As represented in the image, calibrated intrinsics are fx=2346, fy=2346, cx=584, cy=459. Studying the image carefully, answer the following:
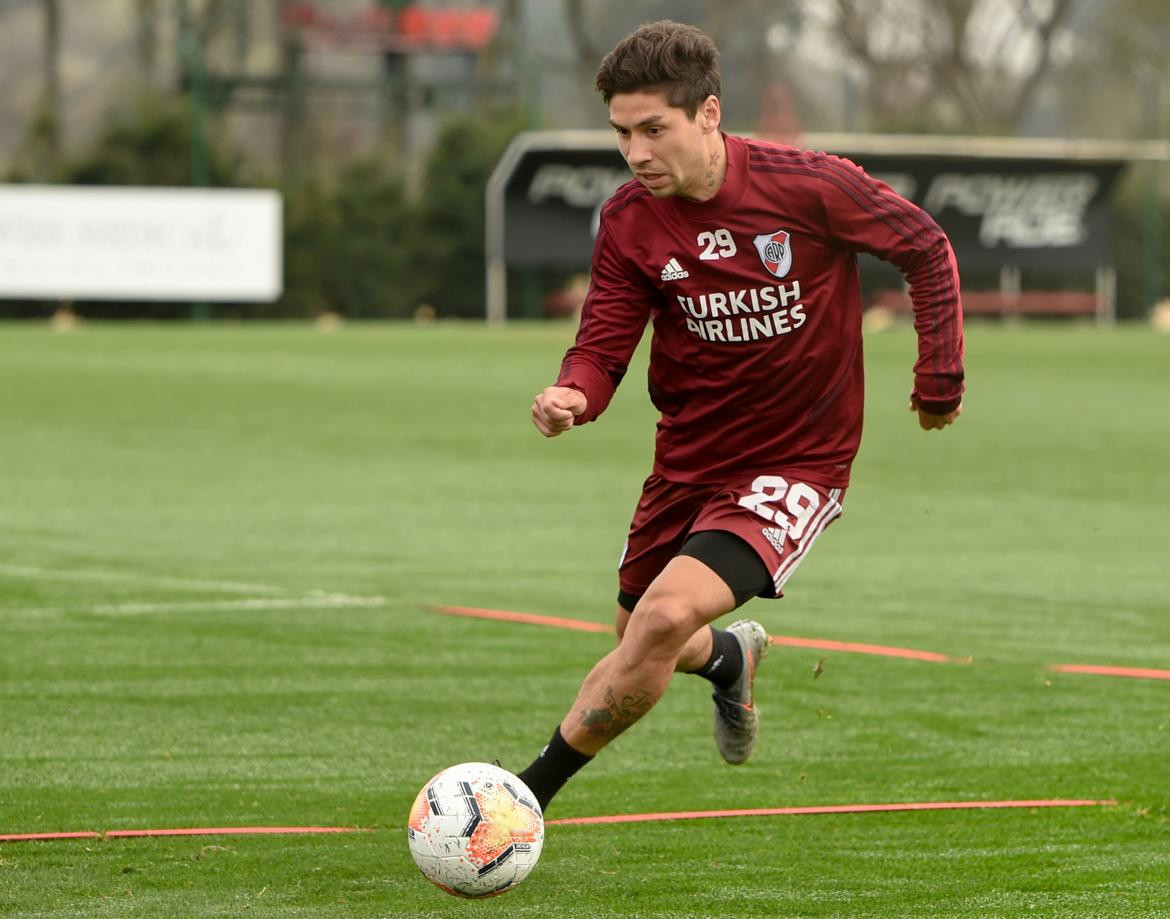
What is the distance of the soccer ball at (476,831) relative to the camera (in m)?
5.65

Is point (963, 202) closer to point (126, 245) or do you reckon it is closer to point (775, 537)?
point (126, 245)

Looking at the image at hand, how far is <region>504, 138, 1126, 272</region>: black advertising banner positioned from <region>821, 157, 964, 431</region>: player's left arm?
35.5 meters

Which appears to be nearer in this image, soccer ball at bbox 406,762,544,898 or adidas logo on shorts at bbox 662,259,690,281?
soccer ball at bbox 406,762,544,898

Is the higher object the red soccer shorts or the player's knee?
the red soccer shorts

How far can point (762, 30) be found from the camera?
209 ft

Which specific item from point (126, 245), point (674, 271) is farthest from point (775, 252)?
point (126, 245)

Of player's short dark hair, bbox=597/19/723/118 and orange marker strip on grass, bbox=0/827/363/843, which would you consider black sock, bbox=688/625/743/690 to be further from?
player's short dark hair, bbox=597/19/723/118

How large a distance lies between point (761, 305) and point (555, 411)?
72cm

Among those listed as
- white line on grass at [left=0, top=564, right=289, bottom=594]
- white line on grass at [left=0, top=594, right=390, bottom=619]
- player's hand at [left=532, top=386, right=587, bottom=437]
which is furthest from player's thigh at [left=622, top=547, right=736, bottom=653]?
white line on grass at [left=0, top=564, right=289, bottom=594]

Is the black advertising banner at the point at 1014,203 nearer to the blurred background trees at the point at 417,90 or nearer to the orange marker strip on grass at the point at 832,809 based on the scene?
the blurred background trees at the point at 417,90

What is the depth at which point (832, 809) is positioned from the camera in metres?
6.82

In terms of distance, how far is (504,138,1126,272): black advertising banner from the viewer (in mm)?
42531

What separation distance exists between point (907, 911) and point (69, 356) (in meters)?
25.5

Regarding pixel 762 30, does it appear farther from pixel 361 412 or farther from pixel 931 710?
pixel 931 710
